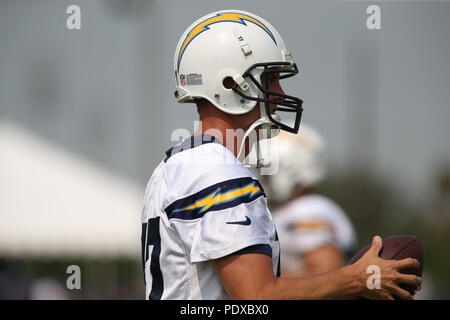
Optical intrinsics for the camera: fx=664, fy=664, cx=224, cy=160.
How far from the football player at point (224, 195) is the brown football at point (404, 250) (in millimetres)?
67

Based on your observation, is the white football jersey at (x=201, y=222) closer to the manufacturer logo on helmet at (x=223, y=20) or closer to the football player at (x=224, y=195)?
the football player at (x=224, y=195)

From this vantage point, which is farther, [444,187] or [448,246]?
[444,187]

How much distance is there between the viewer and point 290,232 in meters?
4.95

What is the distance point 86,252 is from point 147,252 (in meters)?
18.3

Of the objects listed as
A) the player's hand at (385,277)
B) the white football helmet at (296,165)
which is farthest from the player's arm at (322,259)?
the player's hand at (385,277)

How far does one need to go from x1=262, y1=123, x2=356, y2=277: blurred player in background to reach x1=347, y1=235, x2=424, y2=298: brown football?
1963 millimetres

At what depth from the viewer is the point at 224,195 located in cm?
241

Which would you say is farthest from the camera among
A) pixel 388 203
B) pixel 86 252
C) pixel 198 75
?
pixel 388 203

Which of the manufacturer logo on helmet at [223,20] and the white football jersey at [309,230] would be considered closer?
the manufacturer logo on helmet at [223,20]

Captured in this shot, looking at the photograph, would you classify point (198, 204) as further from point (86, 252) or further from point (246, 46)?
point (86, 252)

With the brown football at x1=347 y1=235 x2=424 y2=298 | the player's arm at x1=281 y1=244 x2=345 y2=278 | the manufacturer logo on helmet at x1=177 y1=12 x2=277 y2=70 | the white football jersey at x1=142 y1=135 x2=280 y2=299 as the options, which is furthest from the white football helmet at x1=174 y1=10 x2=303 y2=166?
the player's arm at x1=281 y1=244 x2=345 y2=278

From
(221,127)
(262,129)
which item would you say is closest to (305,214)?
(262,129)

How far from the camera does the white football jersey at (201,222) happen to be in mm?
2367
